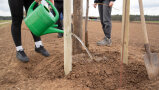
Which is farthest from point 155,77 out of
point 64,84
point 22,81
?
point 22,81

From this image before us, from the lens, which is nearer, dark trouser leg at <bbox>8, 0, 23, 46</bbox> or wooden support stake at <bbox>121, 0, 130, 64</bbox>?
wooden support stake at <bbox>121, 0, 130, 64</bbox>

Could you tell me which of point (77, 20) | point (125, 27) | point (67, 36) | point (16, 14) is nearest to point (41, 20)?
point (67, 36)

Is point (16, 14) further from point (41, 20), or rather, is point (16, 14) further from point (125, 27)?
point (125, 27)

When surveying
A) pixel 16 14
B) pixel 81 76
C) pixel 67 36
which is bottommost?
pixel 81 76

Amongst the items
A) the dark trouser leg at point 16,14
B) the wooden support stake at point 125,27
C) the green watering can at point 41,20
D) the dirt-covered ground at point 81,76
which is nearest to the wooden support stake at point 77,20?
the dirt-covered ground at point 81,76

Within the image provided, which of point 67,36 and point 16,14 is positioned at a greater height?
point 16,14

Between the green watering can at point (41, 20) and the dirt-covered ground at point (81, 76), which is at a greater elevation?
the green watering can at point (41, 20)

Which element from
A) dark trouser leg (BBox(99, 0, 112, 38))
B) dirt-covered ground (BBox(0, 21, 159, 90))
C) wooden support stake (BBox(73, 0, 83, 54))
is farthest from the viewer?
dark trouser leg (BBox(99, 0, 112, 38))

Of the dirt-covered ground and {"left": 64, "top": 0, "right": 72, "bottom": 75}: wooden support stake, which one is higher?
{"left": 64, "top": 0, "right": 72, "bottom": 75}: wooden support stake

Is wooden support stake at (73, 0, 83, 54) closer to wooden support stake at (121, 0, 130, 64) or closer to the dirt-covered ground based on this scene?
the dirt-covered ground

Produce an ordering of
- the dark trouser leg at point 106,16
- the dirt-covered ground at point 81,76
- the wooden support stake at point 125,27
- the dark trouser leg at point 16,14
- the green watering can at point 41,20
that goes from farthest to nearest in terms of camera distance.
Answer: the dark trouser leg at point 106,16, the dark trouser leg at point 16,14, the wooden support stake at point 125,27, the green watering can at point 41,20, the dirt-covered ground at point 81,76

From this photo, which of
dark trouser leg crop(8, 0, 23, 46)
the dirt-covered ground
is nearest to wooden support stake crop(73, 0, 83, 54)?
the dirt-covered ground

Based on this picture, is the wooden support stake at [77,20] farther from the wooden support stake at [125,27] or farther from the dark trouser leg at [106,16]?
the dark trouser leg at [106,16]

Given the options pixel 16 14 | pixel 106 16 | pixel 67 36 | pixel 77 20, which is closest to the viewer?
pixel 67 36
